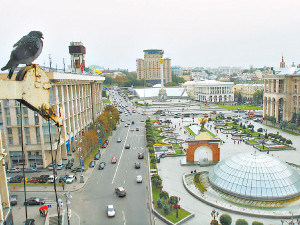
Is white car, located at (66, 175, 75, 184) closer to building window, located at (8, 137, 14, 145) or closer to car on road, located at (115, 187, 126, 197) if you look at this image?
car on road, located at (115, 187, 126, 197)

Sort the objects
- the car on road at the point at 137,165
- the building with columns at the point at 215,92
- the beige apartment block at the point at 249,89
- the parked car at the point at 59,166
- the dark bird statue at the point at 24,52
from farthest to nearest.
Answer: the beige apartment block at the point at 249,89 → the building with columns at the point at 215,92 → the parked car at the point at 59,166 → the car on road at the point at 137,165 → the dark bird statue at the point at 24,52

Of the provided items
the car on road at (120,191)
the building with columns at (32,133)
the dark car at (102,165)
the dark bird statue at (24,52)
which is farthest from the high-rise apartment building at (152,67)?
the dark bird statue at (24,52)

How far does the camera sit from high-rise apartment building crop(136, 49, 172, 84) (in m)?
184

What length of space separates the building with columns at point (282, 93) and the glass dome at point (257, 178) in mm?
39480

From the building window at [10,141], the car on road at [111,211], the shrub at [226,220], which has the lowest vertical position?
the car on road at [111,211]

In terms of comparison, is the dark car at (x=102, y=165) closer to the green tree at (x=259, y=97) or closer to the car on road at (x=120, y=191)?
the car on road at (x=120, y=191)

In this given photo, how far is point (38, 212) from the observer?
2322 centimetres

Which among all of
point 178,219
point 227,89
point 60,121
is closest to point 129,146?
point 178,219

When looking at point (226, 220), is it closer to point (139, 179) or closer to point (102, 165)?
point (139, 179)

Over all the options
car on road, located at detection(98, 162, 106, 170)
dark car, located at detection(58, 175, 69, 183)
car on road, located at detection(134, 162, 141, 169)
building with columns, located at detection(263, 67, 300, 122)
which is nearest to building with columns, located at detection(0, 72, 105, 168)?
dark car, located at detection(58, 175, 69, 183)

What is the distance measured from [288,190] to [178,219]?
10.7 meters

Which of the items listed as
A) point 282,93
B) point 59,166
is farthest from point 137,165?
point 282,93

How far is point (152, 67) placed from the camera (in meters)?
186

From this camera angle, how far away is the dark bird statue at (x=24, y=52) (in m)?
5.51
